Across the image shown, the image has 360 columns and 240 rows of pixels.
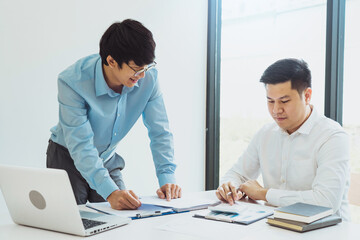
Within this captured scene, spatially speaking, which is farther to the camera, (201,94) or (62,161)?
(201,94)

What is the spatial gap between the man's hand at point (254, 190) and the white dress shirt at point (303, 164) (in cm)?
4

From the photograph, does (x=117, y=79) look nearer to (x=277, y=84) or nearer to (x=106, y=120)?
(x=106, y=120)

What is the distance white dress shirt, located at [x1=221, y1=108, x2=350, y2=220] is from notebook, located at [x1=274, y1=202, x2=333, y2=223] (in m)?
0.22

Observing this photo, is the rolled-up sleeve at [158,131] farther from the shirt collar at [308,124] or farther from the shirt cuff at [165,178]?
the shirt collar at [308,124]

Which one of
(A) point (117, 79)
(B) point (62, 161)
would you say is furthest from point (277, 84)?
(B) point (62, 161)

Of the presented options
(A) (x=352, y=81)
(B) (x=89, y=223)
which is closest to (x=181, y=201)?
(B) (x=89, y=223)

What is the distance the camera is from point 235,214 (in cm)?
145

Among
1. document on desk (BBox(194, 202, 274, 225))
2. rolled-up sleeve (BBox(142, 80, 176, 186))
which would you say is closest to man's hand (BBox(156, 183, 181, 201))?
rolled-up sleeve (BBox(142, 80, 176, 186))

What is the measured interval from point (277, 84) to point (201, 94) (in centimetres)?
172

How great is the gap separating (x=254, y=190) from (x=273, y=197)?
0.39 feet

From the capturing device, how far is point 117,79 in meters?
1.71

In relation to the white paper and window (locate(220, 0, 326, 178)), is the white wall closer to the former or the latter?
window (locate(220, 0, 326, 178))

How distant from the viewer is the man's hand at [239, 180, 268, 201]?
1707mm

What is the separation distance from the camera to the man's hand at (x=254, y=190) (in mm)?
1707
